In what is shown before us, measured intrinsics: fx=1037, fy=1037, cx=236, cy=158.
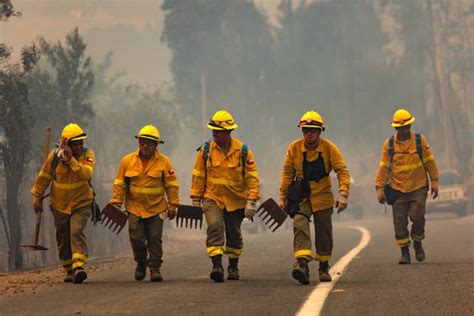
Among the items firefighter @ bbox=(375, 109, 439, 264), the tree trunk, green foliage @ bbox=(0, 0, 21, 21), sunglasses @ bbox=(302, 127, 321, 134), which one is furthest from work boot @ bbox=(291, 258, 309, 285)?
green foliage @ bbox=(0, 0, 21, 21)

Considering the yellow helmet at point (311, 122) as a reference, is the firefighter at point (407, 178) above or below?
below

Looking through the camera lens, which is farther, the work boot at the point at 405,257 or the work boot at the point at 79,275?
the work boot at the point at 405,257

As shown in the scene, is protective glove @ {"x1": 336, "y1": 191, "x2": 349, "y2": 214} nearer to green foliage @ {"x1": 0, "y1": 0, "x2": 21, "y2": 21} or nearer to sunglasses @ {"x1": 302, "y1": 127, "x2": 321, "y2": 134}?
sunglasses @ {"x1": 302, "y1": 127, "x2": 321, "y2": 134}

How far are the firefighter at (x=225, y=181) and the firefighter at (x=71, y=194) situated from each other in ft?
4.80

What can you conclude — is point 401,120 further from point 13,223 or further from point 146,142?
point 13,223

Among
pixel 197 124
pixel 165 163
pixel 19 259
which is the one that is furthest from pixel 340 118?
pixel 165 163

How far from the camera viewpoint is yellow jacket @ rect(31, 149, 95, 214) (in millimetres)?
12805

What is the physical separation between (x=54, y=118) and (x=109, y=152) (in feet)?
82.9

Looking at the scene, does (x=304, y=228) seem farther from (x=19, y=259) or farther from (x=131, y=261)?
(x=19, y=259)

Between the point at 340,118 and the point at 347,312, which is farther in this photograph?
the point at 340,118

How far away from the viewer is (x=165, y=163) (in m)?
12.8

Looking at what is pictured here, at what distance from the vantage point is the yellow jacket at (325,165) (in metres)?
12.0

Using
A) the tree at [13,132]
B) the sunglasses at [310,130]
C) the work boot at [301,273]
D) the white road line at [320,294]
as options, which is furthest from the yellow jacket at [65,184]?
the tree at [13,132]

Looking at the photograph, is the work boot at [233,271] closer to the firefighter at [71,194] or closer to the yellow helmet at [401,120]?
the firefighter at [71,194]
